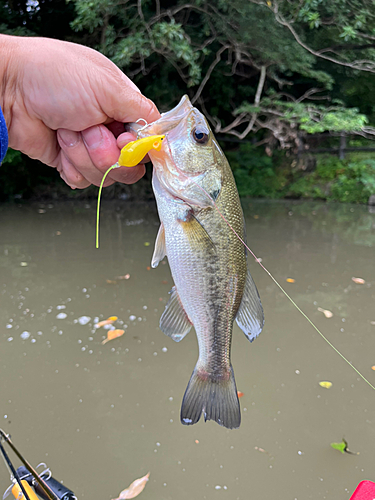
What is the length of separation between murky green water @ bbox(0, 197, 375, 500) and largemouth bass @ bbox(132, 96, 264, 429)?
43.9 inches

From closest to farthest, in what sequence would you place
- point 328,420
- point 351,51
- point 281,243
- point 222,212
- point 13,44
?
1. point 222,212
2. point 13,44
3. point 328,420
4. point 281,243
5. point 351,51

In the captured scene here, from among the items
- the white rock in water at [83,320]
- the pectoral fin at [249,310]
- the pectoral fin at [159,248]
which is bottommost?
the white rock in water at [83,320]

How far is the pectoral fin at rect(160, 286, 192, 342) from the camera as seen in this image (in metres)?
1.55

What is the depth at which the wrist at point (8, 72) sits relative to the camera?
1551 millimetres

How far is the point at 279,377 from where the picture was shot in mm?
3146

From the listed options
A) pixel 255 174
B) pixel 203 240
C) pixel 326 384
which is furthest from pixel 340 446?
pixel 255 174

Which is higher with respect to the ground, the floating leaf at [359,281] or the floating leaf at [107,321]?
the floating leaf at [107,321]

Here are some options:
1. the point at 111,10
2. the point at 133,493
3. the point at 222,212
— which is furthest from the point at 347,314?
the point at 111,10

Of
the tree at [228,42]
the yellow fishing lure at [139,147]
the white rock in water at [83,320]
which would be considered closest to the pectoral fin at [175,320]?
the yellow fishing lure at [139,147]

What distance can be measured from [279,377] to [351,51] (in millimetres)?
12038

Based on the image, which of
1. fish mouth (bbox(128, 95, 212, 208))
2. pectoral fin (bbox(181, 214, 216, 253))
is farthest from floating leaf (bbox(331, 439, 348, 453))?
fish mouth (bbox(128, 95, 212, 208))

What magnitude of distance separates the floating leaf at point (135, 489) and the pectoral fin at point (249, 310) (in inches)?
53.7

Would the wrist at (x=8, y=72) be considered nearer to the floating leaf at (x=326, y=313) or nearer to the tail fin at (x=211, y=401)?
the tail fin at (x=211, y=401)

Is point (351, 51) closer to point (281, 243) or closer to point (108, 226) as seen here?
point (281, 243)
